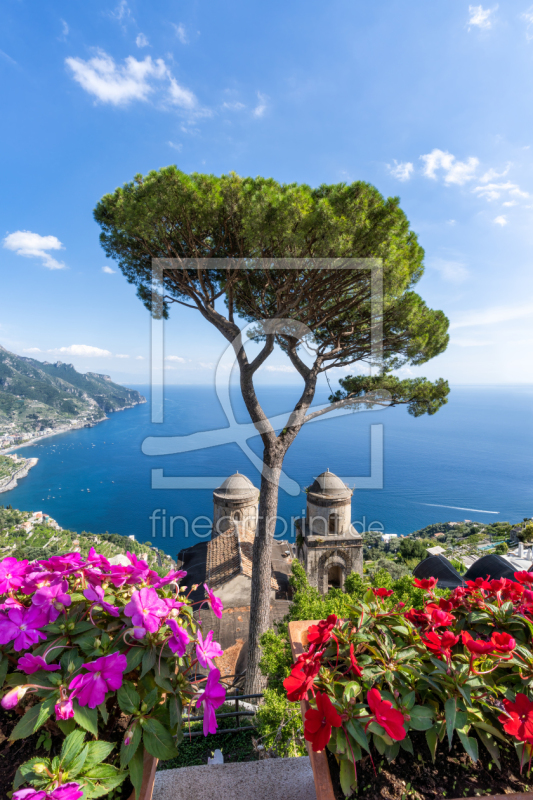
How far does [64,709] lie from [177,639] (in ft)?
1.04

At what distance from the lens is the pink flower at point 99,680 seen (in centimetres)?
97

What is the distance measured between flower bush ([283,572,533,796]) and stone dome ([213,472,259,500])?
1336 cm

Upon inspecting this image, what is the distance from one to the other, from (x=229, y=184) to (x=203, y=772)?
6.61 metres

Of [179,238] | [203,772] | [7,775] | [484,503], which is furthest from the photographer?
[484,503]

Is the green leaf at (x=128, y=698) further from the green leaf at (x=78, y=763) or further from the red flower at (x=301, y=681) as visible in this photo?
the red flower at (x=301, y=681)

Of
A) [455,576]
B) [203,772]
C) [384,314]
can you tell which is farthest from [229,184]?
[455,576]

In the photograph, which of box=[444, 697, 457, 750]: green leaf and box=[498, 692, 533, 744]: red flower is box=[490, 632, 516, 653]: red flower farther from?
box=[444, 697, 457, 750]: green leaf

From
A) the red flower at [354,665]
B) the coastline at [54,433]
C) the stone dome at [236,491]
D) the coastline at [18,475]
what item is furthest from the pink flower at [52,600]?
the coastline at [54,433]

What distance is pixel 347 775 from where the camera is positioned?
1.06m

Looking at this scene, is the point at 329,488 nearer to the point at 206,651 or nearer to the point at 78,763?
the point at 206,651

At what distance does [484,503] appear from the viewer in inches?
2226

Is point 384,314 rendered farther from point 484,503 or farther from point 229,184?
point 484,503

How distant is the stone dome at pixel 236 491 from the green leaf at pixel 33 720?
13.7 meters

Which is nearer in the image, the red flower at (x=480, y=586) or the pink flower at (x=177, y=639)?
the pink flower at (x=177, y=639)
